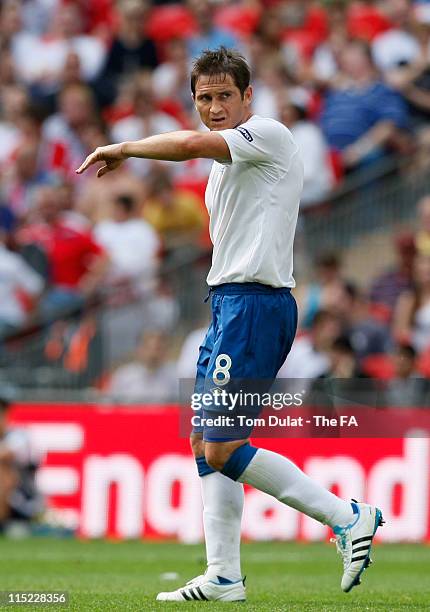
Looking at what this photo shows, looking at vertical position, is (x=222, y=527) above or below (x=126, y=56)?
below

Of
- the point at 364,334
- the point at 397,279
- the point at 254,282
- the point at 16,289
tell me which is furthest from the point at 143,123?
the point at 254,282

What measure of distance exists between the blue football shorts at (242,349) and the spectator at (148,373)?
7172 millimetres

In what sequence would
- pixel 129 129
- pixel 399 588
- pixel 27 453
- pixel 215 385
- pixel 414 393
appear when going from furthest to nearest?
1. pixel 129 129
2. pixel 27 453
3. pixel 414 393
4. pixel 399 588
5. pixel 215 385

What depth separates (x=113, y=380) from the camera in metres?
14.2

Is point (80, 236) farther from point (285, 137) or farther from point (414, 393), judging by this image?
point (285, 137)

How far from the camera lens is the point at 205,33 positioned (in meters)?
18.1

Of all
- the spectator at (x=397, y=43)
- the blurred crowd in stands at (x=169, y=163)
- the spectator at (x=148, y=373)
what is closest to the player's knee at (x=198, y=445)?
the blurred crowd in stands at (x=169, y=163)

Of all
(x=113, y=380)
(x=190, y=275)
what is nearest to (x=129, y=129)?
(x=190, y=275)

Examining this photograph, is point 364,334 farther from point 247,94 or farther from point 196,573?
point 247,94

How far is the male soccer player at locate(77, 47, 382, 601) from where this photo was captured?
661cm

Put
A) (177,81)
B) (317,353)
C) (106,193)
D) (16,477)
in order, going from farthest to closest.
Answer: (177,81)
(106,193)
(317,353)
(16,477)

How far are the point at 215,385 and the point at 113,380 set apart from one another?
7.72 m

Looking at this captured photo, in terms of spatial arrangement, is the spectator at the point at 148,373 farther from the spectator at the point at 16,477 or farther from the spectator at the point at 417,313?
the spectator at the point at 417,313

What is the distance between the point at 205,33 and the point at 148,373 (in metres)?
5.73
